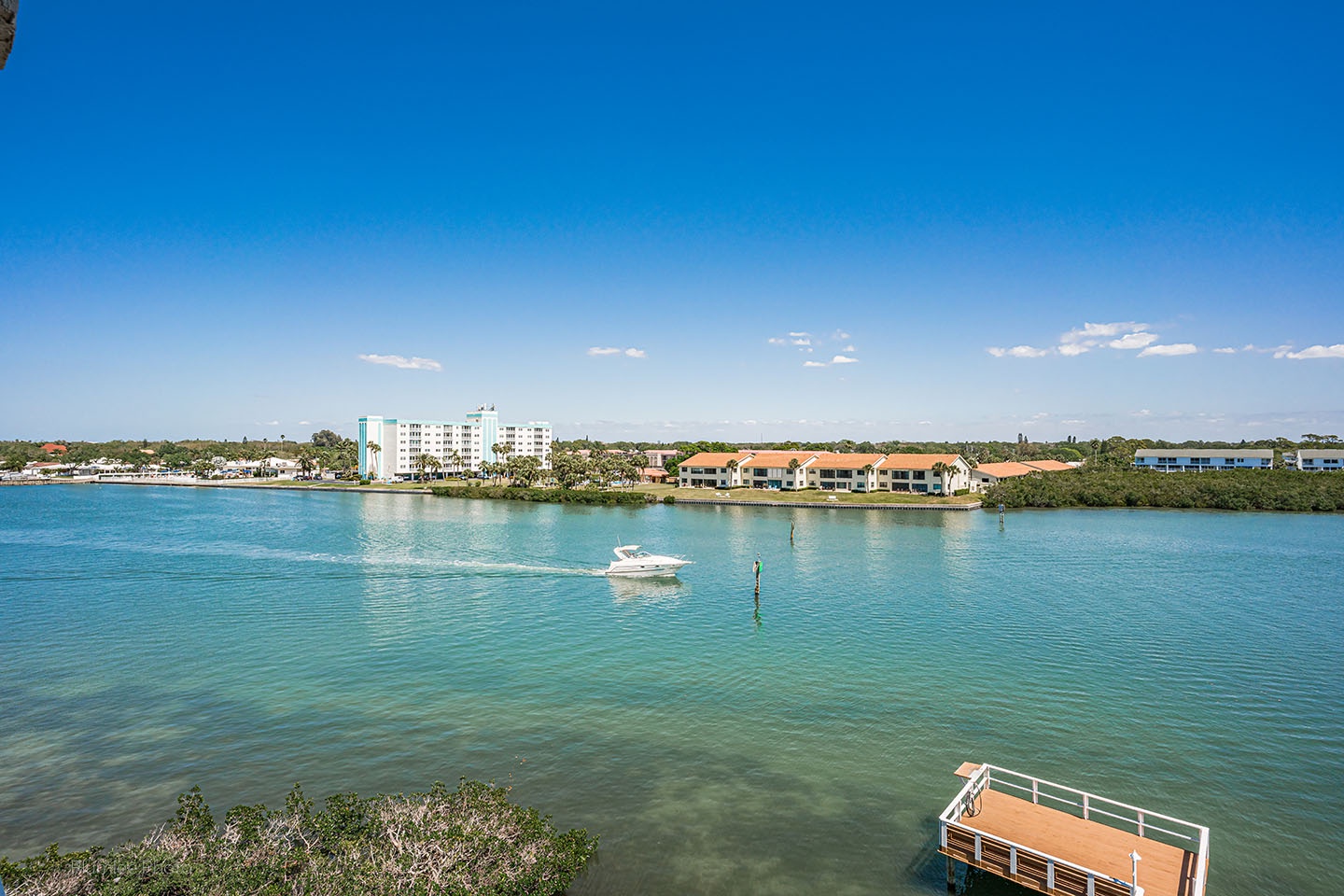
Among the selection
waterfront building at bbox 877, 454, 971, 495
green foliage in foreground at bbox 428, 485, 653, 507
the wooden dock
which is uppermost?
waterfront building at bbox 877, 454, 971, 495

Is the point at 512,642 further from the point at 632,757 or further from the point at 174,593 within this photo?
the point at 174,593

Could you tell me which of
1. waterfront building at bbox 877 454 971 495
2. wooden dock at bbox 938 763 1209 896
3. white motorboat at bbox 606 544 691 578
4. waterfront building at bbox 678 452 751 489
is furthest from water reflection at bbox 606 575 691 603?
waterfront building at bbox 678 452 751 489

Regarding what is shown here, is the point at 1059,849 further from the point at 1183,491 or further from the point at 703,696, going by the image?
the point at 1183,491

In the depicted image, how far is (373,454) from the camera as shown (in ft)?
489

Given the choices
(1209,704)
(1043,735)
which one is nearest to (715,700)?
(1043,735)

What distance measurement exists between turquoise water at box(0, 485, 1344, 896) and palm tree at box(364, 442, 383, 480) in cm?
→ 9528

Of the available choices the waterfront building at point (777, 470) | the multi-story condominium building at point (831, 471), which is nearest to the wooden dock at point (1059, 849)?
the multi-story condominium building at point (831, 471)

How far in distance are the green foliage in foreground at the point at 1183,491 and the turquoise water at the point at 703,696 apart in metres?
44.1

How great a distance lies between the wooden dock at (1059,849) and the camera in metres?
12.5

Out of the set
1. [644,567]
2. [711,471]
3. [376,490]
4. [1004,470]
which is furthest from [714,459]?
[644,567]

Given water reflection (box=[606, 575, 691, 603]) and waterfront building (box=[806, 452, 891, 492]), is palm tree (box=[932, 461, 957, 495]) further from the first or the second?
water reflection (box=[606, 575, 691, 603])

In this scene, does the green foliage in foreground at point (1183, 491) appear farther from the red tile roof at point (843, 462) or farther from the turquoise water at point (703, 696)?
the turquoise water at point (703, 696)

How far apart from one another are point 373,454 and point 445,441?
17183 millimetres

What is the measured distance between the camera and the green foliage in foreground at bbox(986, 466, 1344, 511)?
9050 centimetres
